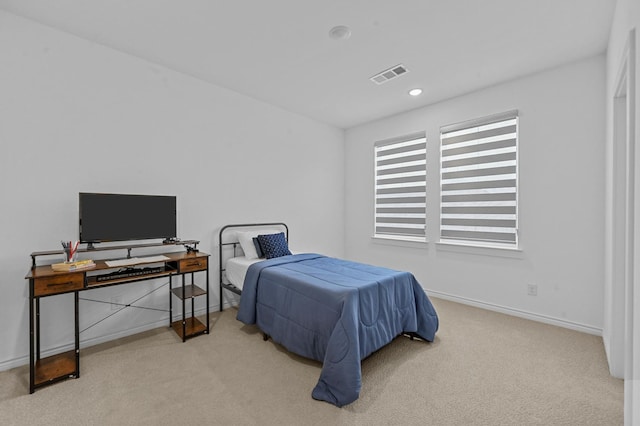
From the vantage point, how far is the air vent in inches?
123

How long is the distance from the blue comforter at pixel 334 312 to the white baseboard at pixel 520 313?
1.26m

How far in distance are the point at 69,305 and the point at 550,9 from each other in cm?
459

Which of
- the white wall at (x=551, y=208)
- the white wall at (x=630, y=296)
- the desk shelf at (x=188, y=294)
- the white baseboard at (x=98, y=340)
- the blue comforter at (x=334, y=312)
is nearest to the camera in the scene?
the white wall at (x=630, y=296)

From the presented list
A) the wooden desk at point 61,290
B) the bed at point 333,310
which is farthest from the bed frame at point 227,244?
the wooden desk at point 61,290

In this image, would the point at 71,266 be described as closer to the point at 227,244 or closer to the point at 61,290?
the point at 61,290

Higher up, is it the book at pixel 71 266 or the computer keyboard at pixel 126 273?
the book at pixel 71 266

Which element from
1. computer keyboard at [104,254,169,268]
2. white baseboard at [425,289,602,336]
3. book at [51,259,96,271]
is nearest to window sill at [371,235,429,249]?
white baseboard at [425,289,602,336]

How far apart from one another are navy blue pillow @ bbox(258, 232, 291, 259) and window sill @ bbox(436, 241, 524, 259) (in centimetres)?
213

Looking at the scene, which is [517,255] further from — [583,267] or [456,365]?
[456,365]

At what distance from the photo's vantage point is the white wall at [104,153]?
2.32 meters

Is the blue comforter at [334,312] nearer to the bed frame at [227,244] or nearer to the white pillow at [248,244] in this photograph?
the white pillow at [248,244]

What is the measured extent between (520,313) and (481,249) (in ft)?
2.64

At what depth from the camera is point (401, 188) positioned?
4555mm

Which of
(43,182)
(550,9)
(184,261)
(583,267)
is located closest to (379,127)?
(550,9)
